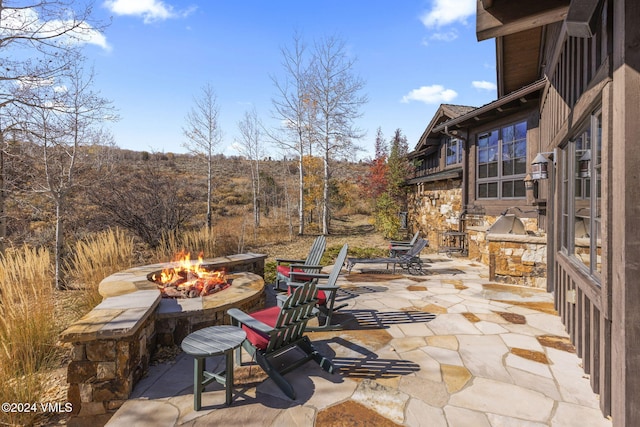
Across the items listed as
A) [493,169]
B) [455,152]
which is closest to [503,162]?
[493,169]

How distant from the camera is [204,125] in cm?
1463

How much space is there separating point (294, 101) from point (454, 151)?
7604 mm

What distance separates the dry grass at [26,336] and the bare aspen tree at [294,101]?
11.9m

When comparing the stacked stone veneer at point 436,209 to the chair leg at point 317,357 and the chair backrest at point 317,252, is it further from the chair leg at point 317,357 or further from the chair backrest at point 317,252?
the chair leg at point 317,357

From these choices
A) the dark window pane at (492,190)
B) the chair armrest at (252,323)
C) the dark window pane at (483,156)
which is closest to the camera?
the chair armrest at (252,323)

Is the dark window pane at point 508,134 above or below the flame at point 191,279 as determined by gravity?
above

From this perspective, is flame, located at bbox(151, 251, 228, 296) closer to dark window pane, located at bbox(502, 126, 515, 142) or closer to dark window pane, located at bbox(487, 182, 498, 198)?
dark window pane, located at bbox(487, 182, 498, 198)

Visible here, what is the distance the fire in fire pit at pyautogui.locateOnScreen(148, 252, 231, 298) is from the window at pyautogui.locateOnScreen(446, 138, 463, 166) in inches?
376

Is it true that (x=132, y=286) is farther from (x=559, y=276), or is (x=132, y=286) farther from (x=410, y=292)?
(x=559, y=276)

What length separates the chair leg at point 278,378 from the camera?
7.93ft

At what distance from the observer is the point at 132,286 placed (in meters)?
3.96

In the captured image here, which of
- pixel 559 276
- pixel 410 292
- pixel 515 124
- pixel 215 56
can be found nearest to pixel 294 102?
pixel 215 56

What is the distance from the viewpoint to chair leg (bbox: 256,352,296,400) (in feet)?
7.93

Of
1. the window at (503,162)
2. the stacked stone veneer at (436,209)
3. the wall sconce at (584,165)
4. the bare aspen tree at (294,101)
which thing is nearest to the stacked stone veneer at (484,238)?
the stacked stone veneer at (436,209)
